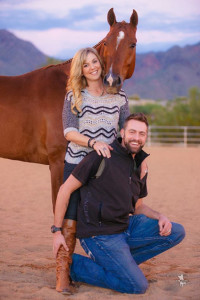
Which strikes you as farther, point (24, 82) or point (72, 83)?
point (24, 82)

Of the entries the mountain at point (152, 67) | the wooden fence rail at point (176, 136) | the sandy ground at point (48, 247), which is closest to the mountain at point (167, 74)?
the mountain at point (152, 67)

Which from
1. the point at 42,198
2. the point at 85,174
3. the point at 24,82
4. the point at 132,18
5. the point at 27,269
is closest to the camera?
the point at 85,174

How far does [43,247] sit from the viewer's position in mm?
4844

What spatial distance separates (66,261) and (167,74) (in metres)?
106

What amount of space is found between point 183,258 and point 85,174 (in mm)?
1790

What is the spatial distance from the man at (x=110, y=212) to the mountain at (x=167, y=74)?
276 ft

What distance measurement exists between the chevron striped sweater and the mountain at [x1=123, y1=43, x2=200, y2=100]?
84121mm

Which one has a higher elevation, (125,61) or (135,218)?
(125,61)

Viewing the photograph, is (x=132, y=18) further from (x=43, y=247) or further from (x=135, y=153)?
(x=43, y=247)

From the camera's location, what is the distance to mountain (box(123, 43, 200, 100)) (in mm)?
98694

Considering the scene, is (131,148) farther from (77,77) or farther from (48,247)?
(48,247)

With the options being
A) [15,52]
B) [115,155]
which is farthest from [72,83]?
[15,52]

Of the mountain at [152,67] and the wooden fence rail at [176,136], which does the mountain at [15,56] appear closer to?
the mountain at [152,67]

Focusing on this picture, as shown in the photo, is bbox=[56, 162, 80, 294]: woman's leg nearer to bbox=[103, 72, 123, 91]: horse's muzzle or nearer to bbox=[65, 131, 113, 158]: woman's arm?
bbox=[65, 131, 113, 158]: woman's arm
